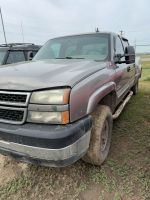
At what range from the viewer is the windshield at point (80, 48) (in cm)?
270

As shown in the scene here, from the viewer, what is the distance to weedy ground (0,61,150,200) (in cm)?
180

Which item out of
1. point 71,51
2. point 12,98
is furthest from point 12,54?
point 12,98

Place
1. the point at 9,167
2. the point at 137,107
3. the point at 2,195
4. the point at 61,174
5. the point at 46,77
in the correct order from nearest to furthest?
the point at 46,77 → the point at 2,195 → the point at 61,174 → the point at 9,167 → the point at 137,107

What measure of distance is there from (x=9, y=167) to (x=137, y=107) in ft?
11.5

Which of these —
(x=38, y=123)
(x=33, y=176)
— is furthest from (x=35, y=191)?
(x=38, y=123)

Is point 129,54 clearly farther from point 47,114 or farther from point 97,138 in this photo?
point 47,114

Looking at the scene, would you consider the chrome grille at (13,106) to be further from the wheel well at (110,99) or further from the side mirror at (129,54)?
the side mirror at (129,54)

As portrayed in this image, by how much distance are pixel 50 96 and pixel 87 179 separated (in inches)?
47.9

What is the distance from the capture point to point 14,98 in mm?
1559

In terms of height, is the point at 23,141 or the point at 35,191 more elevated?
the point at 23,141

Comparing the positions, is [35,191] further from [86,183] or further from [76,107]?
[76,107]

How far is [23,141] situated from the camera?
1.47 metres

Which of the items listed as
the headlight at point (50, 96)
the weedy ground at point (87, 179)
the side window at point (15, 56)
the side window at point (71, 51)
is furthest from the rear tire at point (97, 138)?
the side window at point (15, 56)

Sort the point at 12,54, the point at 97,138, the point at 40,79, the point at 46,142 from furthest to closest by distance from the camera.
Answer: the point at 12,54 < the point at 97,138 < the point at 40,79 < the point at 46,142
